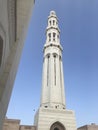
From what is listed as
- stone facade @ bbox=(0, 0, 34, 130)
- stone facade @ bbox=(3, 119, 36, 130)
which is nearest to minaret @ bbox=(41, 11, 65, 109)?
stone facade @ bbox=(3, 119, 36, 130)

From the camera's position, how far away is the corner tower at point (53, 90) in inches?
697

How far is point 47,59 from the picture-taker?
75.0 ft

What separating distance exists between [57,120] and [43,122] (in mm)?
1254

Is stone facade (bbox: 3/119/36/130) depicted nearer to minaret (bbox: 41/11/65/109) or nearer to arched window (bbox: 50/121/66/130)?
arched window (bbox: 50/121/66/130)

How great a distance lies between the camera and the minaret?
20.1 m

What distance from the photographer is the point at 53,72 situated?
2161 centimetres

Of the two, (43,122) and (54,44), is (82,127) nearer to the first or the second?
(43,122)

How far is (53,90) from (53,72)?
209 centimetres

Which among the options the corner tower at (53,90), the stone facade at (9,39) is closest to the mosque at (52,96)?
the corner tower at (53,90)

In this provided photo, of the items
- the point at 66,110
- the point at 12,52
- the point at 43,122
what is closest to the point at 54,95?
the point at 66,110

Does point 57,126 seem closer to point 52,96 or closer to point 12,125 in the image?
point 52,96

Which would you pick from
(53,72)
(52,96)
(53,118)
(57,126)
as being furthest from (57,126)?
(53,72)

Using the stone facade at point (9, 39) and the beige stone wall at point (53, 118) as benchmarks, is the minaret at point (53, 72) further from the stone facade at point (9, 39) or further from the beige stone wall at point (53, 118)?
the stone facade at point (9, 39)

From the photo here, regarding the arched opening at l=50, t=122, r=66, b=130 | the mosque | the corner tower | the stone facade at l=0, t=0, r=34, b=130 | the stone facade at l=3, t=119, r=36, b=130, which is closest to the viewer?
the stone facade at l=0, t=0, r=34, b=130
